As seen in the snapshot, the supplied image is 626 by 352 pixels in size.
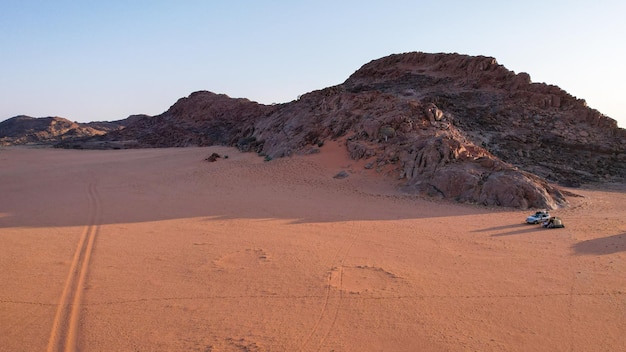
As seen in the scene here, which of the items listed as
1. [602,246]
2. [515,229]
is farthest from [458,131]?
[602,246]

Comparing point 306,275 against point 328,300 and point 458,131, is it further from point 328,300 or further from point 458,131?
point 458,131

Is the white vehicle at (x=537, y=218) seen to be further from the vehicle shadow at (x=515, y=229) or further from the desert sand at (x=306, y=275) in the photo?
the desert sand at (x=306, y=275)

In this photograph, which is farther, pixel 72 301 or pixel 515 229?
pixel 515 229

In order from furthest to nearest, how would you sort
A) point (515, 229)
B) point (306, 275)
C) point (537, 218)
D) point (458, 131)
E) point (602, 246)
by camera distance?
point (458, 131) < point (537, 218) < point (515, 229) < point (602, 246) < point (306, 275)

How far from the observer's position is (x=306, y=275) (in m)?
6.94

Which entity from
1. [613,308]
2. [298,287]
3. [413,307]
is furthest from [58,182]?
[613,308]

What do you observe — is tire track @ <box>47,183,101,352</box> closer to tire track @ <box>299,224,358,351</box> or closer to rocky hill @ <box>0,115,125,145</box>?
tire track @ <box>299,224,358,351</box>

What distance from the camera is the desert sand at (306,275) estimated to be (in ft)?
16.8

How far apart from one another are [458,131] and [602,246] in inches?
406

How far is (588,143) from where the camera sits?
1995cm

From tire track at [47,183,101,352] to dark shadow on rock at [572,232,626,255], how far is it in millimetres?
7997

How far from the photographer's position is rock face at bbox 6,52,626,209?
44.7ft

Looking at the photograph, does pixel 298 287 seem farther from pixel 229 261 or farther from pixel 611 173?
pixel 611 173

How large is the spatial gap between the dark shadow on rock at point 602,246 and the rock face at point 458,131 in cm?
327
